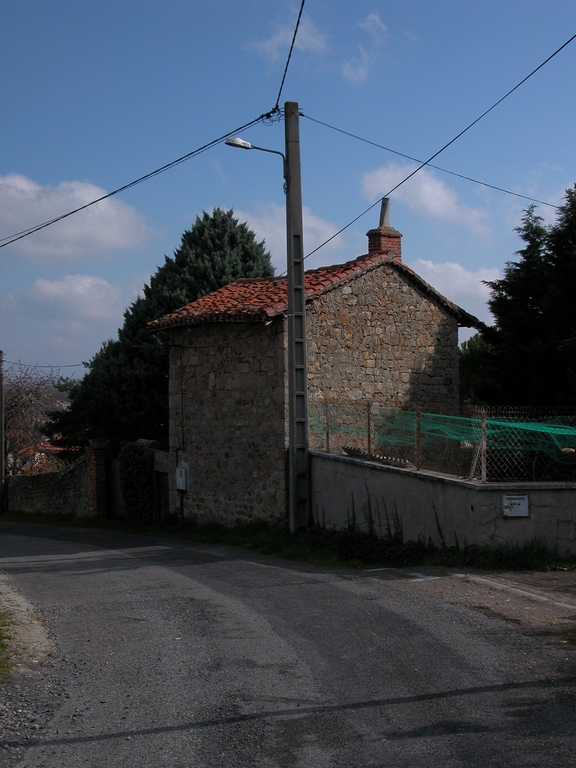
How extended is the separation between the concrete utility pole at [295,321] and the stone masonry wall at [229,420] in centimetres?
106

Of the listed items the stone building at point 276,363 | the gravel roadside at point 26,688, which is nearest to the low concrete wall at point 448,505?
the stone building at point 276,363

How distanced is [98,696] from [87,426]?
2517 cm

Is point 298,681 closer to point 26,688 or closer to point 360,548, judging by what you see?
point 26,688

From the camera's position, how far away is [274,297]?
53.9 feet

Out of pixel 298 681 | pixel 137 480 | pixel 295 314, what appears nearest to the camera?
pixel 298 681

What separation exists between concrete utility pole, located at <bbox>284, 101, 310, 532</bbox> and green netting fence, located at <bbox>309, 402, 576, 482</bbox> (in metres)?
1.30

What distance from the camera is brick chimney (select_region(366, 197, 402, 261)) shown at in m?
17.8

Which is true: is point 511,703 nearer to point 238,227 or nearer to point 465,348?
point 465,348

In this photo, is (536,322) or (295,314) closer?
(295,314)

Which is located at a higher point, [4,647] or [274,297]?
[274,297]

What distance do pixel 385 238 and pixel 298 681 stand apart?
13402 mm

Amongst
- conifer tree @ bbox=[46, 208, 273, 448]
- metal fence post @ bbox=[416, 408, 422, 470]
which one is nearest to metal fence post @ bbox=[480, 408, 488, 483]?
metal fence post @ bbox=[416, 408, 422, 470]

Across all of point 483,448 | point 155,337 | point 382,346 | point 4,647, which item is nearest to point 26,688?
point 4,647

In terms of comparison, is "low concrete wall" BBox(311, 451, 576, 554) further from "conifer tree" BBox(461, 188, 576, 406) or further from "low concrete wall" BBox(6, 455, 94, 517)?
"low concrete wall" BBox(6, 455, 94, 517)
